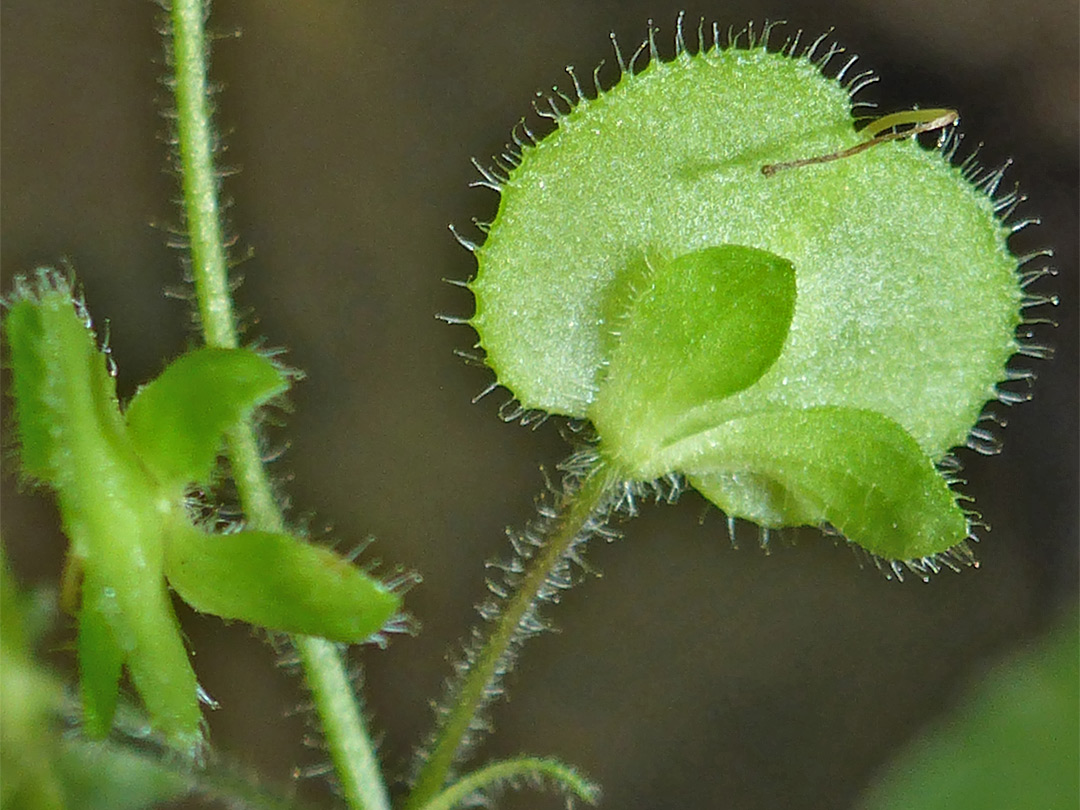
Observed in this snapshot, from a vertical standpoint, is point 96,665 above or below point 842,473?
below

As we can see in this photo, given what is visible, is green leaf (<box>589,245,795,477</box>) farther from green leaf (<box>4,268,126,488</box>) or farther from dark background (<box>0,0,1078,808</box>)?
dark background (<box>0,0,1078,808</box>)

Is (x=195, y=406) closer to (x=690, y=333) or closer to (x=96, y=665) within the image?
(x=96, y=665)

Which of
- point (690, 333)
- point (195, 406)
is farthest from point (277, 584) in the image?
point (690, 333)

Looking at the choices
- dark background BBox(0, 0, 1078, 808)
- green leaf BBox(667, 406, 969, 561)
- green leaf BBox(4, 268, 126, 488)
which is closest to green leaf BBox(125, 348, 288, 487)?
green leaf BBox(4, 268, 126, 488)

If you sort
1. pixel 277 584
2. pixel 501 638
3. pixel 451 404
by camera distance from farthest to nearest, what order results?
pixel 451 404 < pixel 501 638 < pixel 277 584

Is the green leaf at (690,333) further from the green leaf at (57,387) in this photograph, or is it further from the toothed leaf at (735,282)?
the green leaf at (57,387)

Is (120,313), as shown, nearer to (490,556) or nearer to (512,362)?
(490,556)

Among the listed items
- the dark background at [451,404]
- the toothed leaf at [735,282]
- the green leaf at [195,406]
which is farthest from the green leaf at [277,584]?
the dark background at [451,404]
